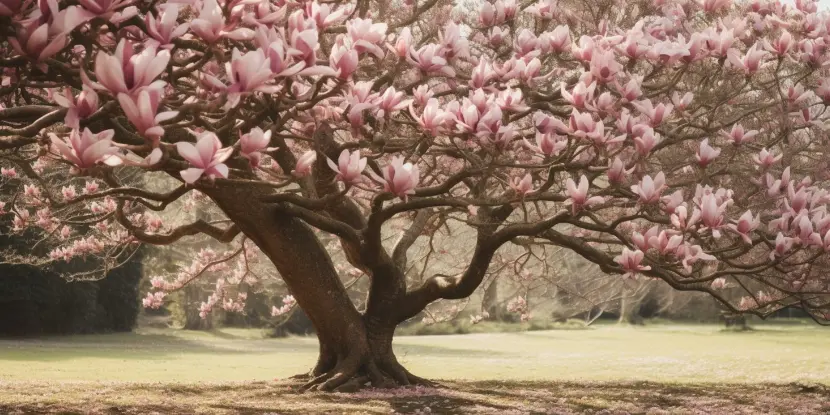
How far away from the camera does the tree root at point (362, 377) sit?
8312 mm

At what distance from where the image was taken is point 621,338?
28516 mm

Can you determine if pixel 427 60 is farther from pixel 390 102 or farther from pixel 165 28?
pixel 165 28

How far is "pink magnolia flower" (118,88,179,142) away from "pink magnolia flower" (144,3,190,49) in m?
0.37

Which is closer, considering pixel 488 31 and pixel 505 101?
pixel 505 101

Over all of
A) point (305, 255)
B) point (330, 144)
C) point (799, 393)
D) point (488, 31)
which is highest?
point (488, 31)

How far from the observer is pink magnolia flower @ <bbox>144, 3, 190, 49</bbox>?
3.03 metres

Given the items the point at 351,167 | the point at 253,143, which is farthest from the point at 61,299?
the point at 253,143

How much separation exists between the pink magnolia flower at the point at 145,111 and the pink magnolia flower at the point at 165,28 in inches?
14.6

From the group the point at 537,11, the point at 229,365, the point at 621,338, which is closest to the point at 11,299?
the point at 229,365

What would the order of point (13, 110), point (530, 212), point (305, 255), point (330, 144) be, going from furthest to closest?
point (530, 212) → point (305, 255) → point (330, 144) → point (13, 110)

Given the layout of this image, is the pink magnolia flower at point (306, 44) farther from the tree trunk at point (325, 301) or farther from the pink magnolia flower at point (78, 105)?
the tree trunk at point (325, 301)

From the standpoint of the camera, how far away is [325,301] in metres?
8.40

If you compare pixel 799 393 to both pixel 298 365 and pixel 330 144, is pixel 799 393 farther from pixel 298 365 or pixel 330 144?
pixel 298 365

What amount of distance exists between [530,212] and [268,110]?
761cm
